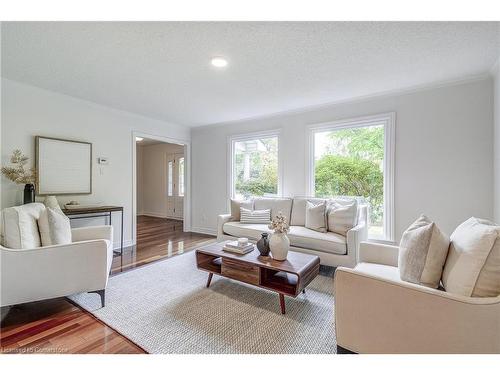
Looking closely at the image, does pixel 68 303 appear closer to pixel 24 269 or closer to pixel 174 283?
pixel 24 269

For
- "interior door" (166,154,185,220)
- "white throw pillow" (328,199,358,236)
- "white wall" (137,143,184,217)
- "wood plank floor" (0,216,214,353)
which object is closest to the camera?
"wood plank floor" (0,216,214,353)

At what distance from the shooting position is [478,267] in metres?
1.13

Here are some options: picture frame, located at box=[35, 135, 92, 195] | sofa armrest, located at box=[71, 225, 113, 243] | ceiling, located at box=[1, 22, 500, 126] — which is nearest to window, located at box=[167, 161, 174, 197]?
picture frame, located at box=[35, 135, 92, 195]

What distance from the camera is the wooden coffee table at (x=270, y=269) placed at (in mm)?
1948

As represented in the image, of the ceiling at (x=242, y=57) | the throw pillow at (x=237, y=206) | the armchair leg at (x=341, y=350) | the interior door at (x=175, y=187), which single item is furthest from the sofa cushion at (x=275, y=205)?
the interior door at (x=175, y=187)

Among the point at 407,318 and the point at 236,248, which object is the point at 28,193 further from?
the point at 407,318

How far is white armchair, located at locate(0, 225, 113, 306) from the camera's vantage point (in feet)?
5.67

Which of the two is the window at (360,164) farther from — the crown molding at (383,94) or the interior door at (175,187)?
the interior door at (175,187)

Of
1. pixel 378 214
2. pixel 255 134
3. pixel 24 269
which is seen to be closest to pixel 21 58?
pixel 24 269

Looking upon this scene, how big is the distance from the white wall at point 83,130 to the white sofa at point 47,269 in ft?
4.66

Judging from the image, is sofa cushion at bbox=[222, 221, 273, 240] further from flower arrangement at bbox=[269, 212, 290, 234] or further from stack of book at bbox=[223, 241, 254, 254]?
flower arrangement at bbox=[269, 212, 290, 234]

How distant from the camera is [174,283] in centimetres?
253

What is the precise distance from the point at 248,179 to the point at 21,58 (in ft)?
11.3

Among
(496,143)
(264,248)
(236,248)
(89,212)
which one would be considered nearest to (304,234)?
(264,248)
